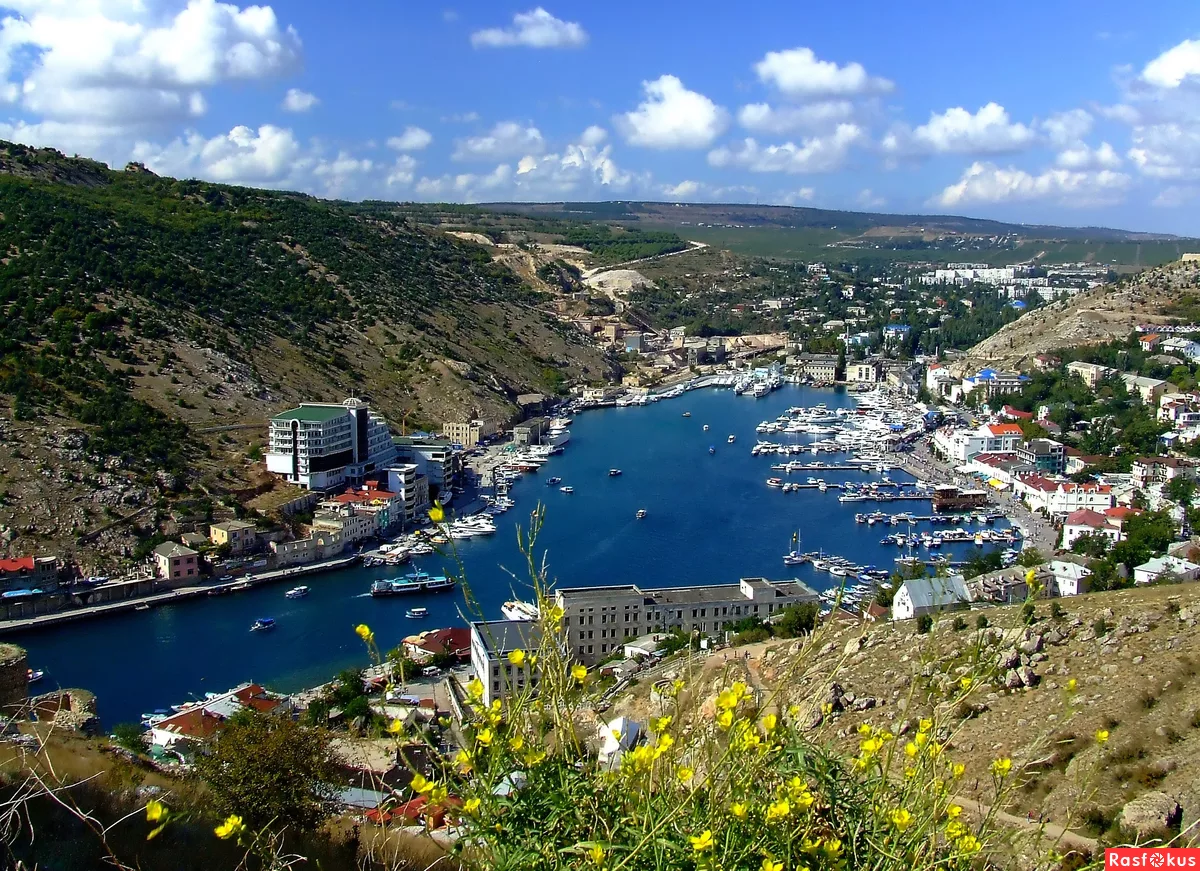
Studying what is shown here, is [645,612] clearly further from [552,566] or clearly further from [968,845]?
[968,845]

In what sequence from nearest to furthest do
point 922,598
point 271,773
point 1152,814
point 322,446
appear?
point 1152,814
point 271,773
point 922,598
point 322,446

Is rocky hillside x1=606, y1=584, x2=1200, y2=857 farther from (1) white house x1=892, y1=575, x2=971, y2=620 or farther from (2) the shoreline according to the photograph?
(2) the shoreline

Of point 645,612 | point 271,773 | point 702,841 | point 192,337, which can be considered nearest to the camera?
point 702,841

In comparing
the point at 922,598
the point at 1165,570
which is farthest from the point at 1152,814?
the point at 1165,570

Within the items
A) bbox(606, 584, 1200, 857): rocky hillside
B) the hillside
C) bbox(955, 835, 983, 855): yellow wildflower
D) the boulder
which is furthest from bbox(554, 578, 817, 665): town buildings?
bbox(955, 835, 983, 855): yellow wildflower

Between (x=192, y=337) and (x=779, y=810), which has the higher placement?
(x=779, y=810)

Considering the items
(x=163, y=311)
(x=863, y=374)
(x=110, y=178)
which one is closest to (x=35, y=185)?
(x=110, y=178)

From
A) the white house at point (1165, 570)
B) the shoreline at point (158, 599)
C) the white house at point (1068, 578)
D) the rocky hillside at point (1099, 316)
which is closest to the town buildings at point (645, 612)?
the white house at point (1068, 578)
